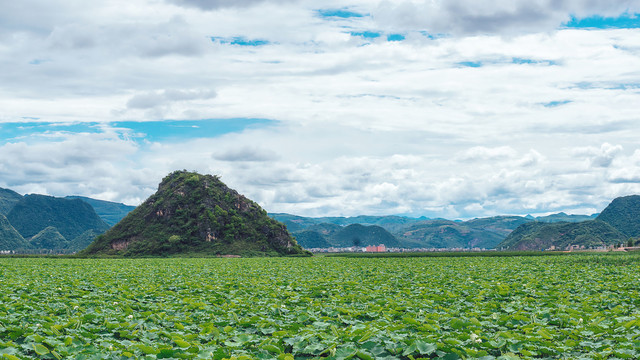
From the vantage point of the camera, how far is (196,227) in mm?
124375

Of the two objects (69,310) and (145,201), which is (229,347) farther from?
(145,201)

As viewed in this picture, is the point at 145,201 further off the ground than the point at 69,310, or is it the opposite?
the point at 145,201

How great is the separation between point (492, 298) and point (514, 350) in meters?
9.80

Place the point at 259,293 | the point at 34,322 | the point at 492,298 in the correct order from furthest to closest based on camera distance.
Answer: the point at 259,293
the point at 492,298
the point at 34,322

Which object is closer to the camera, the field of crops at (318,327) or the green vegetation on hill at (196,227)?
the field of crops at (318,327)

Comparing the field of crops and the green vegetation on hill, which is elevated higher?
the green vegetation on hill

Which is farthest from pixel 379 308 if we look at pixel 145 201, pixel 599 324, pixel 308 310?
pixel 145 201

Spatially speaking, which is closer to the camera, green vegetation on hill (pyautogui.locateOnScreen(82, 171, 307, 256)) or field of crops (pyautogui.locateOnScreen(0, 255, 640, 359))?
field of crops (pyautogui.locateOnScreen(0, 255, 640, 359))

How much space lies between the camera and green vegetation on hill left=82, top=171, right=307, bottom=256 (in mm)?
118250

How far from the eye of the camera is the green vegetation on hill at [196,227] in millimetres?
118250

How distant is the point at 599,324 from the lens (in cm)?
1173

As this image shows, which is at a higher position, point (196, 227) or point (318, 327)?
point (196, 227)

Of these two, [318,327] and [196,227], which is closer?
[318,327]

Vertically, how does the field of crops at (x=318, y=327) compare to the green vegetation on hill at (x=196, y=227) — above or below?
below
